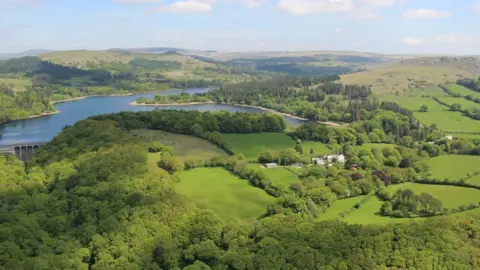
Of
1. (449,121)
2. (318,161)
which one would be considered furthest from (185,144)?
(449,121)

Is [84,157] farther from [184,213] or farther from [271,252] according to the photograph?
[271,252]

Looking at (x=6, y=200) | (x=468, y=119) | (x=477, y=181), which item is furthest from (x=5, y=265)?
(x=468, y=119)

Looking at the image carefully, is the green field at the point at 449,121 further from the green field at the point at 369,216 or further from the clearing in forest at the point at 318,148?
the green field at the point at 369,216

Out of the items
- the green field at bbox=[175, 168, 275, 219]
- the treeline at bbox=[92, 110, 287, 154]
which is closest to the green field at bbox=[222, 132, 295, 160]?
the treeline at bbox=[92, 110, 287, 154]

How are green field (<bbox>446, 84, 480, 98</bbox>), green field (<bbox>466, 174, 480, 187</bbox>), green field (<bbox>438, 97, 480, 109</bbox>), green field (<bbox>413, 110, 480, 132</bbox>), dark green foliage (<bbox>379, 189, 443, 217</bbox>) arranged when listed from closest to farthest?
1. dark green foliage (<bbox>379, 189, 443, 217</bbox>)
2. green field (<bbox>466, 174, 480, 187</bbox>)
3. green field (<bbox>413, 110, 480, 132</bbox>)
4. green field (<bbox>438, 97, 480, 109</bbox>)
5. green field (<bbox>446, 84, 480, 98</bbox>)

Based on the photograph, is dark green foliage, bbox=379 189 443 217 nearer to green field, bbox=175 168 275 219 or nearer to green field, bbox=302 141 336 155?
green field, bbox=175 168 275 219

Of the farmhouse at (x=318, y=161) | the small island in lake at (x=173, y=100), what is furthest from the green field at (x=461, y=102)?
the small island in lake at (x=173, y=100)

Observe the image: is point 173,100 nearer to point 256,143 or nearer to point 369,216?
point 256,143
